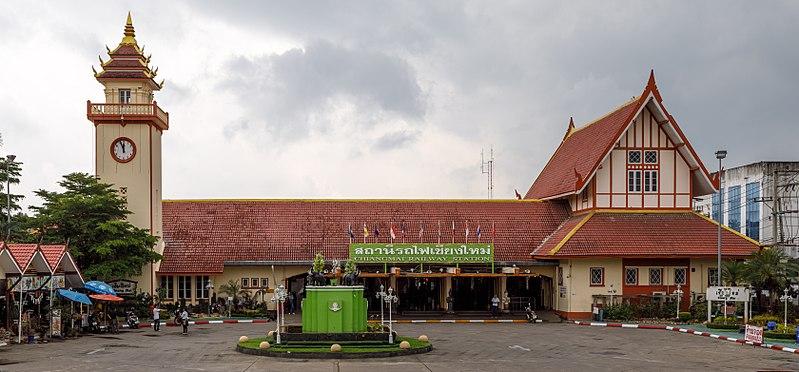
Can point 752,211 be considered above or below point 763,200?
below

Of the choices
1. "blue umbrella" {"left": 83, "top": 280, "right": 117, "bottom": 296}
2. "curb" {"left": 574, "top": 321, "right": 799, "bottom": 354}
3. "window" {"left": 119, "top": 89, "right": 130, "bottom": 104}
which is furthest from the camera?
"window" {"left": 119, "top": 89, "right": 130, "bottom": 104}

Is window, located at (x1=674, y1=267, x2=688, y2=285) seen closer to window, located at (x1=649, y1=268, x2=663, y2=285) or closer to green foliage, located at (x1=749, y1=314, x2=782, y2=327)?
window, located at (x1=649, y1=268, x2=663, y2=285)

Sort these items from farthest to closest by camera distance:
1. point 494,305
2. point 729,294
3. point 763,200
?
1. point 763,200
2. point 494,305
3. point 729,294

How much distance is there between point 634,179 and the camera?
46188 mm

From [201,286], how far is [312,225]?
6.95 metres

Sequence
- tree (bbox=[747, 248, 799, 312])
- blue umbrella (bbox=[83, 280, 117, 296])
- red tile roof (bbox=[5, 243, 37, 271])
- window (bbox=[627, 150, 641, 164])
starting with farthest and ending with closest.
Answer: window (bbox=[627, 150, 641, 164])
tree (bbox=[747, 248, 799, 312])
blue umbrella (bbox=[83, 280, 117, 296])
red tile roof (bbox=[5, 243, 37, 271])

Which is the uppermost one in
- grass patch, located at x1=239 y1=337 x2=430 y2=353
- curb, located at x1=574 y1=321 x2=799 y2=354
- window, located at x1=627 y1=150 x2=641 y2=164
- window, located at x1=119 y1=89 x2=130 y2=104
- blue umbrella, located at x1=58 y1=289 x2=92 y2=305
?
window, located at x1=119 y1=89 x2=130 y2=104

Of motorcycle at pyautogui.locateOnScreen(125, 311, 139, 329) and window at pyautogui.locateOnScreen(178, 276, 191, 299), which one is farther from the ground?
window at pyautogui.locateOnScreen(178, 276, 191, 299)

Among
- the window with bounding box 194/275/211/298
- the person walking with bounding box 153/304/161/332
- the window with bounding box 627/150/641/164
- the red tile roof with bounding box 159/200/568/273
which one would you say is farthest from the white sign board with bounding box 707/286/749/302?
the window with bounding box 194/275/211/298

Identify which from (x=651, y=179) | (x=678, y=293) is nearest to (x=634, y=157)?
(x=651, y=179)

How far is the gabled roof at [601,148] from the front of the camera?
44.3 meters

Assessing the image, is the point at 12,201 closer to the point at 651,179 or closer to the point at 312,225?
the point at 312,225

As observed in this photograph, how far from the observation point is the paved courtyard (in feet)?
79.4

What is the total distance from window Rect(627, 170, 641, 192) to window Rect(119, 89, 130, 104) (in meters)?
26.6
